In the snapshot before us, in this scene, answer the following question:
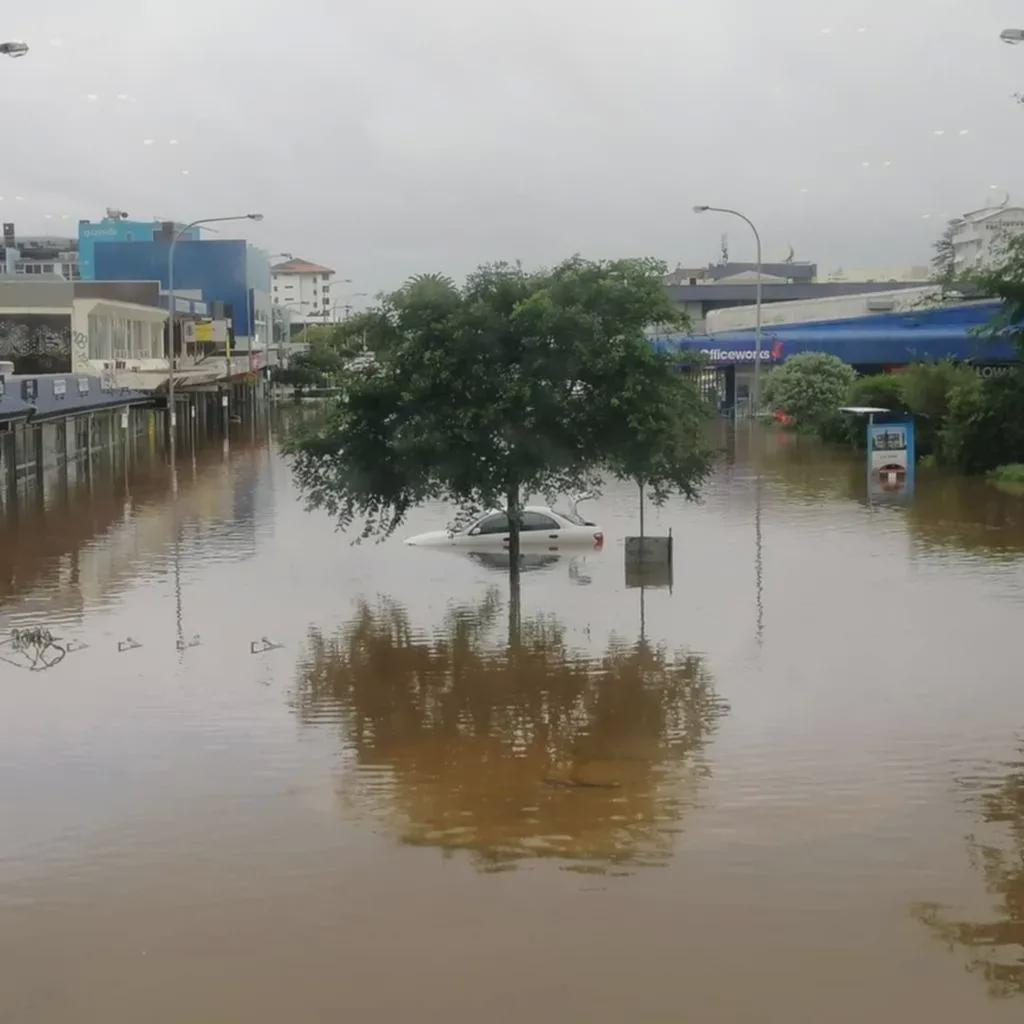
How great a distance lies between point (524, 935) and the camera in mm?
8750

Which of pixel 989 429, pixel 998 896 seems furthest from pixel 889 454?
pixel 998 896

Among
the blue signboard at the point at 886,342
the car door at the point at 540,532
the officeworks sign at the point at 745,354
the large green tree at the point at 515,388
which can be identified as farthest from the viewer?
the officeworks sign at the point at 745,354

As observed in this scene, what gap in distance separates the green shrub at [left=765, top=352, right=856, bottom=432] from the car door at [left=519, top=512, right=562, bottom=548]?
1149 inches

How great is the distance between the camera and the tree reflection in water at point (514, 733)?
10758 millimetres

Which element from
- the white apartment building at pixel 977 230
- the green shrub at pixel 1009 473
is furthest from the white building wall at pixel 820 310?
the green shrub at pixel 1009 473

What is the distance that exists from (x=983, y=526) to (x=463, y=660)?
14467 mm

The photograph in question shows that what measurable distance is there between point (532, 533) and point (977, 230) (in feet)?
256

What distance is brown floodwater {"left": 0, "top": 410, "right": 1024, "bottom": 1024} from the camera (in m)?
8.29

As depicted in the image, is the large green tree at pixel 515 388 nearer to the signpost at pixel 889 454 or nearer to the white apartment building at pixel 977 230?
the signpost at pixel 889 454

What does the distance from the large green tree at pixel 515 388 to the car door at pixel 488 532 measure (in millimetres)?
4966

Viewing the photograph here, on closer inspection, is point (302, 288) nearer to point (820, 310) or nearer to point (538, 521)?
point (820, 310)

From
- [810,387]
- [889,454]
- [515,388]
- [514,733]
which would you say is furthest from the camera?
[810,387]

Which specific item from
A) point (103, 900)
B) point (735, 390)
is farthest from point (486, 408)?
point (735, 390)

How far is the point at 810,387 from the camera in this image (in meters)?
53.9
